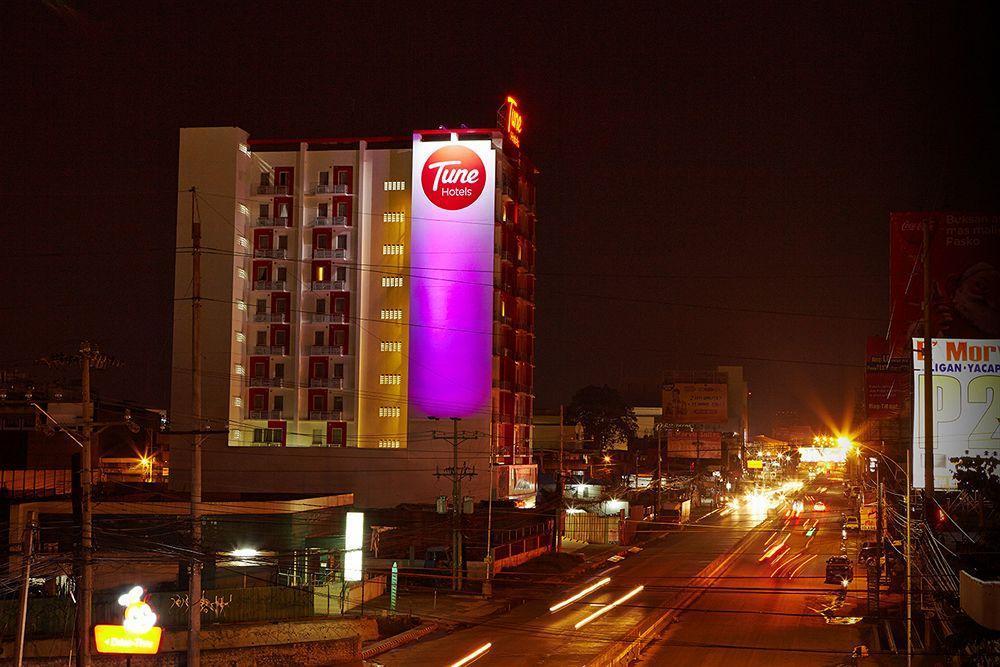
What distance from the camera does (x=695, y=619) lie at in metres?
45.5

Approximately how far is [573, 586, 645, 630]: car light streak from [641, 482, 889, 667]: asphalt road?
9.69 feet

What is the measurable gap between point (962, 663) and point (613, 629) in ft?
58.9

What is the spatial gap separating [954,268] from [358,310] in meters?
56.0

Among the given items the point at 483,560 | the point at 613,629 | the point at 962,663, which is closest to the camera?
the point at 962,663

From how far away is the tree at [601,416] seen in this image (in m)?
144

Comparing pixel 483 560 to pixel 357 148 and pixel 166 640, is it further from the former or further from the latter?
pixel 357 148

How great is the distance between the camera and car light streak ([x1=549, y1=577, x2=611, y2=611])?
1910 inches

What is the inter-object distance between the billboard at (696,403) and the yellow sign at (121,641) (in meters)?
74.0

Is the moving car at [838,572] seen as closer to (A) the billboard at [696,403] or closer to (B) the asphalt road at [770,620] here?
(B) the asphalt road at [770,620]

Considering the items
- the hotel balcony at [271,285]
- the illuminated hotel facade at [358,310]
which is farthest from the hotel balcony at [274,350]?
the hotel balcony at [271,285]

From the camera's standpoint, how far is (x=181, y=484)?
271 feet

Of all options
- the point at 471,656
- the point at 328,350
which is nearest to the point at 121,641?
the point at 471,656

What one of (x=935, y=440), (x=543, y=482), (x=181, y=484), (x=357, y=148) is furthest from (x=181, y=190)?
(x=935, y=440)

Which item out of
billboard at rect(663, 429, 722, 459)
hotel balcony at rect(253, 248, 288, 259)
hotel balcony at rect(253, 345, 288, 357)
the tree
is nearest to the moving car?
billboard at rect(663, 429, 722, 459)
